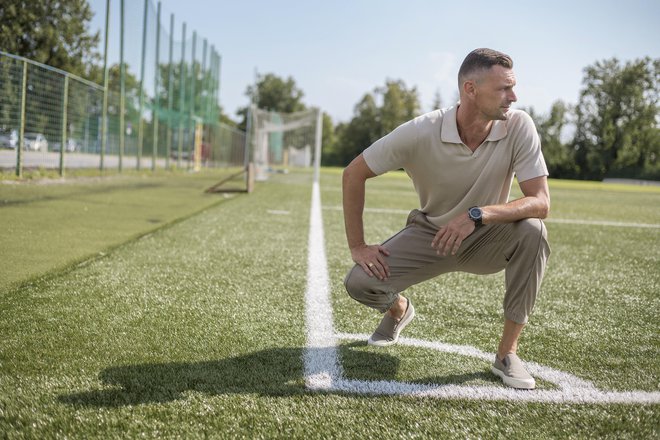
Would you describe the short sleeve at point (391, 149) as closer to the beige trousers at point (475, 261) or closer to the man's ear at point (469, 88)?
the man's ear at point (469, 88)

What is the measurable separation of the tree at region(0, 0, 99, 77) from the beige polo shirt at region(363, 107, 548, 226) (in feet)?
62.3

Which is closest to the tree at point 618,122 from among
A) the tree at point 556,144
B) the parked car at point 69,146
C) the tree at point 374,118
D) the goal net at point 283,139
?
the tree at point 556,144

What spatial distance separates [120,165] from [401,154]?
49.5 ft

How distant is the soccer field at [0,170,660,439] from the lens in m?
2.21

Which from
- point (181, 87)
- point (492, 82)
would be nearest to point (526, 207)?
point (492, 82)

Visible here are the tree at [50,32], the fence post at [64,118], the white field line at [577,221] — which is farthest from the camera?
the tree at [50,32]

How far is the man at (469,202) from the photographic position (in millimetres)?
Answer: 2842

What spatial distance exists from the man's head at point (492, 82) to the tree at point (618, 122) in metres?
55.8

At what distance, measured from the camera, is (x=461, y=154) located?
9.89 ft

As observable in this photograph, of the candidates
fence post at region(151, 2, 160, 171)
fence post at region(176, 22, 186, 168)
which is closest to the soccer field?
fence post at region(151, 2, 160, 171)

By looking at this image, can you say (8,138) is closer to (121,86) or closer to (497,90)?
(121,86)

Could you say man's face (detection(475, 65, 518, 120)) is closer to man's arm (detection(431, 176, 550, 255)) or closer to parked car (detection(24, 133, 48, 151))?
man's arm (detection(431, 176, 550, 255))

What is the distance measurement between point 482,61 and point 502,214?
746mm

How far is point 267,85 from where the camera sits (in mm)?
88438
